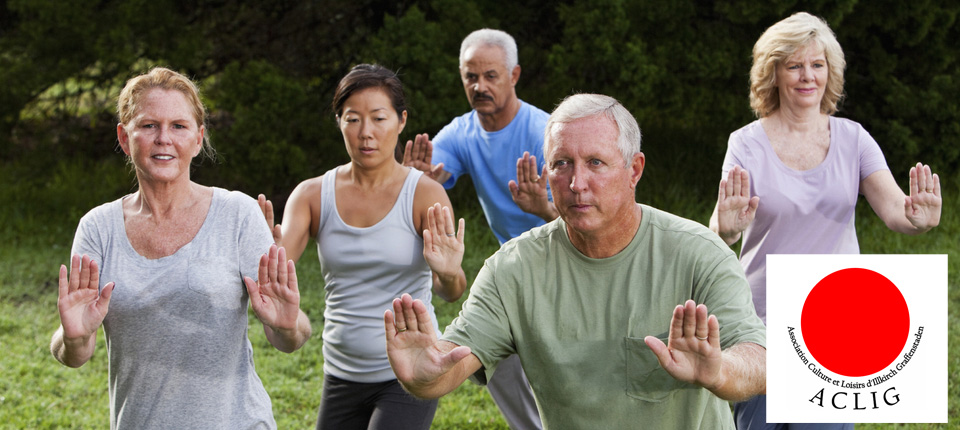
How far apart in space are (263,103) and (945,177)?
6.00 meters

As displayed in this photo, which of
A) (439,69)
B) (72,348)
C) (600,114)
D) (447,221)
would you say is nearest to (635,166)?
(600,114)

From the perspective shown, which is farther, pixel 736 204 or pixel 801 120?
pixel 801 120

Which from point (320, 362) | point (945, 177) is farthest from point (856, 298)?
point (945, 177)

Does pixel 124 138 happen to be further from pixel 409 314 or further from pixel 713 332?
pixel 713 332

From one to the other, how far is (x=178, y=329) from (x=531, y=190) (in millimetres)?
1670

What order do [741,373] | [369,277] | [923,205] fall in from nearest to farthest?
[741,373]
[369,277]
[923,205]

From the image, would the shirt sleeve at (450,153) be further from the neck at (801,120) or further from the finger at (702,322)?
the finger at (702,322)

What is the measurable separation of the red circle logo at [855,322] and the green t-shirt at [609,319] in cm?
78

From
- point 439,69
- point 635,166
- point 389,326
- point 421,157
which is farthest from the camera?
point 439,69

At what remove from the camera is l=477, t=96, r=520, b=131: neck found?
14.9 ft

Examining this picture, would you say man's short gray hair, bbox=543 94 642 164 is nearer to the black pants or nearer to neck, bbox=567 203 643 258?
neck, bbox=567 203 643 258

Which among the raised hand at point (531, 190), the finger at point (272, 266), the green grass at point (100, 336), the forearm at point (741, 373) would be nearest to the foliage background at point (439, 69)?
the green grass at point (100, 336)

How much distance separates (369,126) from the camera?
11.5 ft

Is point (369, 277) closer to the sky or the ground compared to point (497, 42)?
closer to the ground
